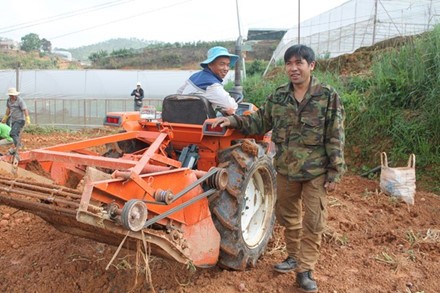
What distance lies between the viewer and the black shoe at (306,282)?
3129 millimetres

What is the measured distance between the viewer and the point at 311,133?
3123 millimetres

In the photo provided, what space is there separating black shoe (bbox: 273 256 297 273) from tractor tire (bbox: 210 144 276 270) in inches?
7.1

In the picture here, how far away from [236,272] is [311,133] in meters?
1.13

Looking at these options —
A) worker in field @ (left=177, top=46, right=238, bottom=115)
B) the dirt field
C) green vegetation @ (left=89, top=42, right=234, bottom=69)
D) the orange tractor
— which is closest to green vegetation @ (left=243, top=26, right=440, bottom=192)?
the dirt field

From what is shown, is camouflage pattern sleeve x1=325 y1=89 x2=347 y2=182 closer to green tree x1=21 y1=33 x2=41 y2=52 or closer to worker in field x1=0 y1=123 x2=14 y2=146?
worker in field x1=0 y1=123 x2=14 y2=146

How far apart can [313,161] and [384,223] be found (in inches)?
82.0

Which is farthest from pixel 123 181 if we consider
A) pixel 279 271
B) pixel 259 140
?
pixel 259 140

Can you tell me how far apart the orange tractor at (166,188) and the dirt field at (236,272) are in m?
0.20

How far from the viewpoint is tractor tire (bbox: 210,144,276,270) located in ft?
10.5

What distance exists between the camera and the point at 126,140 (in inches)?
158

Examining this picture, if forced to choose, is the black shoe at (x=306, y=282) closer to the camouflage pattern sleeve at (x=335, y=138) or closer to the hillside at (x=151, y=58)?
the camouflage pattern sleeve at (x=335, y=138)

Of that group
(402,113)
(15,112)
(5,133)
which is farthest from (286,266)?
(15,112)

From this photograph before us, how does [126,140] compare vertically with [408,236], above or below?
above

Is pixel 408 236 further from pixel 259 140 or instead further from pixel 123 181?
pixel 123 181
